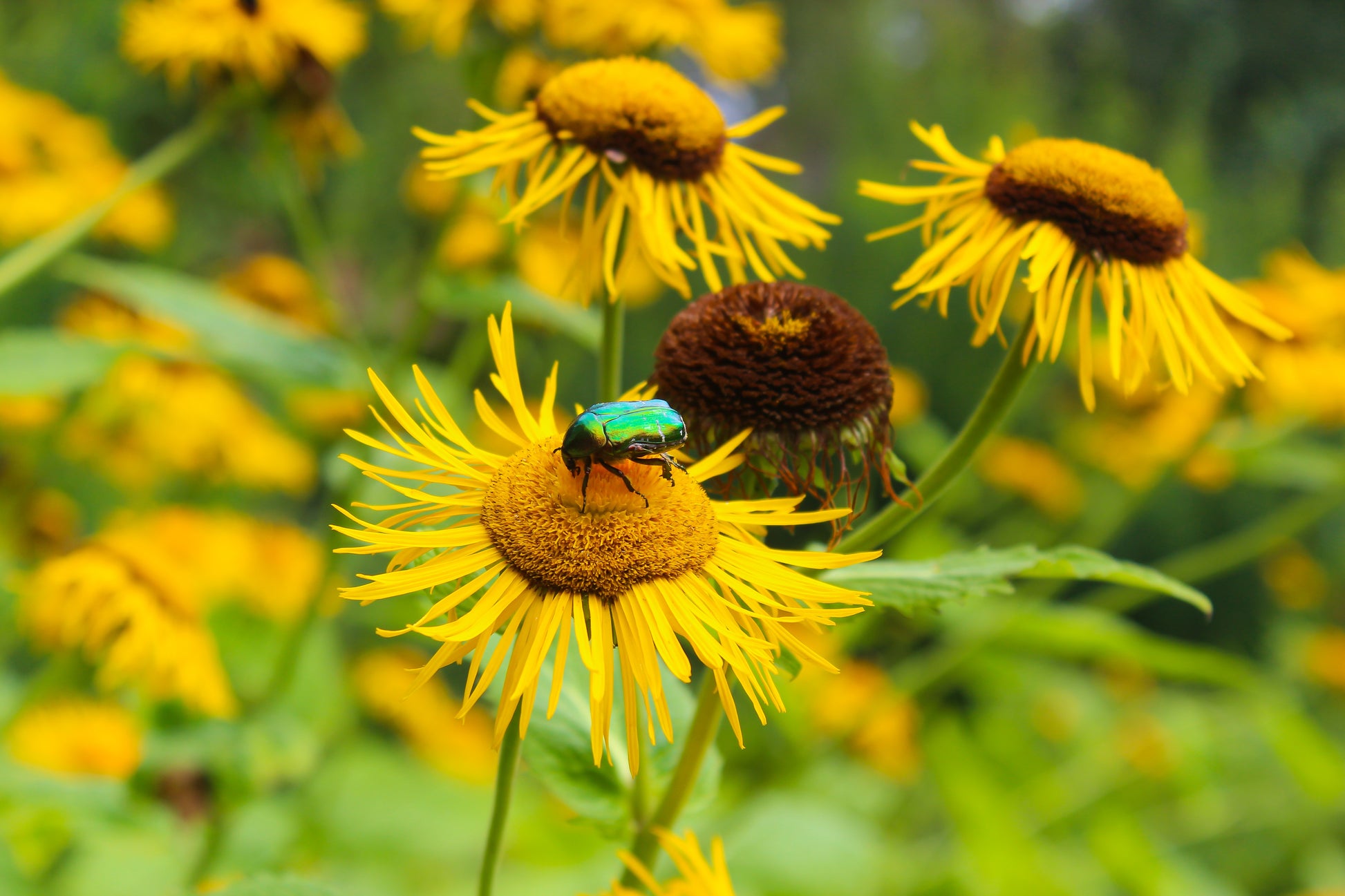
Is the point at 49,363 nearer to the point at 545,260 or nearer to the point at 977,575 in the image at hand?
the point at 545,260

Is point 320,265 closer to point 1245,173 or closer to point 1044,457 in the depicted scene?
point 1044,457

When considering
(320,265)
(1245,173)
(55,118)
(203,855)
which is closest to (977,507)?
(320,265)

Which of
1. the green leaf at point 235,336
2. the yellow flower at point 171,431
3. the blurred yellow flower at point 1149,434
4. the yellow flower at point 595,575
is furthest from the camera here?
the yellow flower at point 171,431

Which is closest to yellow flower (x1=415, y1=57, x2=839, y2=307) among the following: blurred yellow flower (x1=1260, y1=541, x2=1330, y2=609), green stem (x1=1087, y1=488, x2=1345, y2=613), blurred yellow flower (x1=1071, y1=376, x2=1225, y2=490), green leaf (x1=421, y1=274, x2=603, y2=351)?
green leaf (x1=421, y1=274, x2=603, y2=351)

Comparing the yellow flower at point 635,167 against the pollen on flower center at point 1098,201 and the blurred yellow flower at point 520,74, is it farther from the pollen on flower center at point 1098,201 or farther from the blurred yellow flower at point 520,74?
the blurred yellow flower at point 520,74

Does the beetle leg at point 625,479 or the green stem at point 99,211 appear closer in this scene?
the beetle leg at point 625,479

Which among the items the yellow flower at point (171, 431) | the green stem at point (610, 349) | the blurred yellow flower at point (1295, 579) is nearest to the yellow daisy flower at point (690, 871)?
the green stem at point (610, 349)

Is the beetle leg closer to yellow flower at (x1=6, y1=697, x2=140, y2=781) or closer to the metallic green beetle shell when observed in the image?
the metallic green beetle shell
